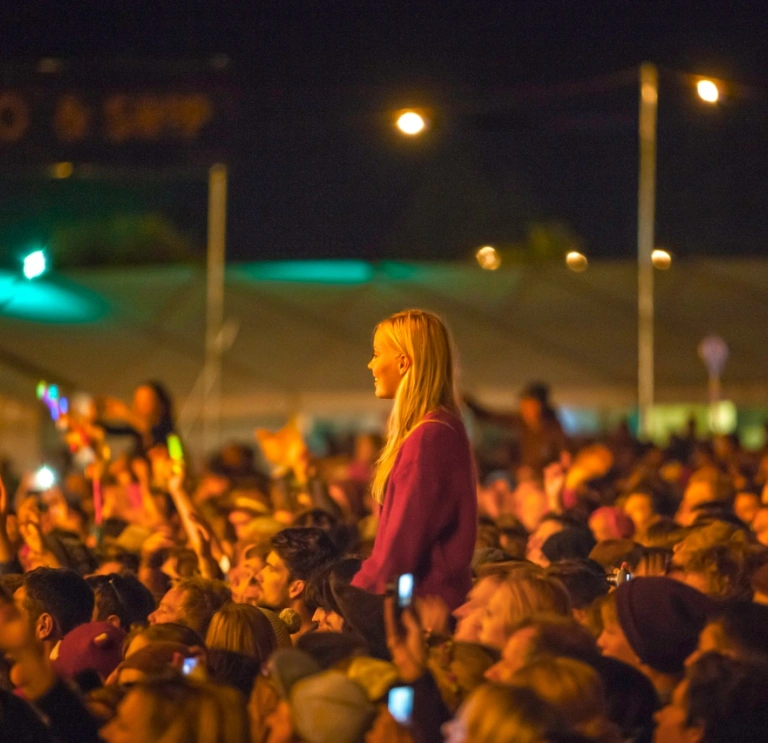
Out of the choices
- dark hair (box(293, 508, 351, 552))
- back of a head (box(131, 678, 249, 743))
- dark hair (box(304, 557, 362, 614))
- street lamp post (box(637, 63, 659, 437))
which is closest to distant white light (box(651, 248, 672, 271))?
street lamp post (box(637, 63, 659, 437))

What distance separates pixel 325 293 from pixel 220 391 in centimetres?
239

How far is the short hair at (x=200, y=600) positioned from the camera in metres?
5.09

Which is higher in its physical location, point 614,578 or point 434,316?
point 434,316

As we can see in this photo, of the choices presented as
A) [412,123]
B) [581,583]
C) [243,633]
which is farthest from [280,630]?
[412,123]

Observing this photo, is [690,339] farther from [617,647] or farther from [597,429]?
[617,647]

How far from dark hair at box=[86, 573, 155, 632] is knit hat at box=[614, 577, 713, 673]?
1.89m

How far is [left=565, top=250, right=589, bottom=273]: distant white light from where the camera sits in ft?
55.8

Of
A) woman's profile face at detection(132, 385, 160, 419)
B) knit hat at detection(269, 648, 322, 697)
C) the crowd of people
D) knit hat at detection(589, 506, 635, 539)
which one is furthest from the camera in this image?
woman's profile face at detection(132, 385, 160, 419)

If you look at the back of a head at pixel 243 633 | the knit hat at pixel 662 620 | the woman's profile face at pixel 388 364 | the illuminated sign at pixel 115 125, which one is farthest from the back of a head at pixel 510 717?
the illuminated sign at pixel 115 125

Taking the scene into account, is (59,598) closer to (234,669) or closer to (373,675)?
(234,669)

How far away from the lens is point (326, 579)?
16.7 ft

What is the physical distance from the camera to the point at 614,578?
524 cm

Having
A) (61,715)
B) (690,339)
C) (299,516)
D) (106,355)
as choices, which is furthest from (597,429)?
(61,715)

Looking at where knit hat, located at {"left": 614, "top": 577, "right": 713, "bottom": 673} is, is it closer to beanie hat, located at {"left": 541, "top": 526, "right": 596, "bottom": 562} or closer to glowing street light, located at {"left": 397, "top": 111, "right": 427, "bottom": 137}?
beanie hat, located at {"left": 541, "top": 526, "right": 596, "bottom": 562}
